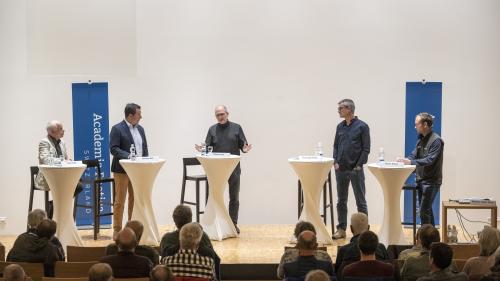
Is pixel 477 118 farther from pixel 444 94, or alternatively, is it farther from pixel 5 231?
pixel 5 231

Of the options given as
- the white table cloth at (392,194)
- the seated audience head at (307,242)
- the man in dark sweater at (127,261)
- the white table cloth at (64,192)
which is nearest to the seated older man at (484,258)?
the seated audience head at (307,242)

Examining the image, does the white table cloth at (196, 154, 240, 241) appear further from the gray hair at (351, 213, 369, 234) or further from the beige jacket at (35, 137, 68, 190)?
the gray hair at (351, 213, 369, 234)

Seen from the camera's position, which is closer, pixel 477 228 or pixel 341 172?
pixel 341 172

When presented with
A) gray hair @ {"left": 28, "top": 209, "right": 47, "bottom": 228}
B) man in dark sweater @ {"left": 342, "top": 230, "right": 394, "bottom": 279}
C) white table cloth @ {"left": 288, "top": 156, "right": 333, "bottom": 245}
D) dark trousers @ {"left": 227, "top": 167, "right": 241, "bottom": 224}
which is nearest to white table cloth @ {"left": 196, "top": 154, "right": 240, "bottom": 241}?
dark trousers @ {"left": 227, "top": 167, "right": 241, "bottom": 224}

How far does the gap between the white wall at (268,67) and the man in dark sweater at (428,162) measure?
1724 mm

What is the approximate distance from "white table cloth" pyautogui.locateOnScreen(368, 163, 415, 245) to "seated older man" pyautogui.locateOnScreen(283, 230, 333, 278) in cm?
268

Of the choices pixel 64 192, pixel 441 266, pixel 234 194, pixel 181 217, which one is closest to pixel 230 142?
pixel 234 194

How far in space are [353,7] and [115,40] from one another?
3118 mm

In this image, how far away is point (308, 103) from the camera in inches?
385

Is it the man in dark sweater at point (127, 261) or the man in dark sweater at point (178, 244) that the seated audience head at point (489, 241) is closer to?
the man in dark sweater at point (178, 244)

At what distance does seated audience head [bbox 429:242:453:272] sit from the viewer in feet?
15.4

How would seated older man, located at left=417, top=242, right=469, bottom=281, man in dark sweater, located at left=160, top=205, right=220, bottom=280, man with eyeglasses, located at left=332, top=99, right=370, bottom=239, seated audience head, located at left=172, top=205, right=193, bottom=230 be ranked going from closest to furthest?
1. seated older man, located at left=417, top=242, right=469, bottom=281
2. man in dark sweater, located at left=160, top=205, right=220, bottom=280
3. seated audience head, located at left=172, top=205, right=193, bottom=230
4. man with eyeglasses, located at left=332, top=99, right=370, bottom=239

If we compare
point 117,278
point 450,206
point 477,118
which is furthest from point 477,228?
point 117,278

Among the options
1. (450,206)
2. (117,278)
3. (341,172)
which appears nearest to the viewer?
(117,278)
